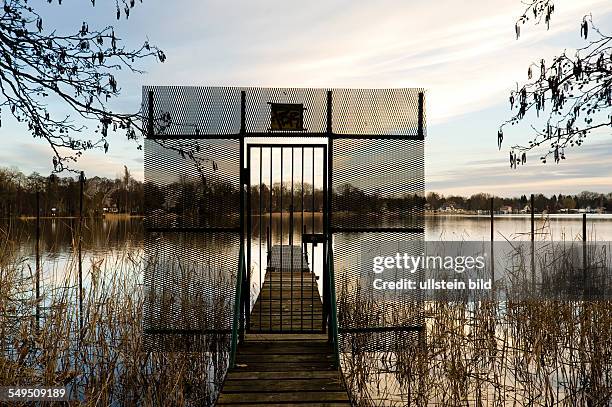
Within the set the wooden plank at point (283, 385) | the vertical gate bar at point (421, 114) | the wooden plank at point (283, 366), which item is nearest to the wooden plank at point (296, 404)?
the wooden plank at point (283, 385)

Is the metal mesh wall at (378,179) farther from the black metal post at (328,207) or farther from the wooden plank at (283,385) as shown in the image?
the wooden plank at (283,385)

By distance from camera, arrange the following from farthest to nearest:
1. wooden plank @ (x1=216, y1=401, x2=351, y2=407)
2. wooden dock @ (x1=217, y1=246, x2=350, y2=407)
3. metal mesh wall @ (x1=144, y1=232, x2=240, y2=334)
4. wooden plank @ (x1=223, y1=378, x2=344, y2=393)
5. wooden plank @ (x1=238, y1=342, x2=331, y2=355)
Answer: metal mesh wall @ (x1=144, y1=232, x2=240, y2=334) < wooden plank @ (x1=238, y1=342, x2=331, y2=355) < wooden plank @ (x1=223, y1=378, x2=344, y2=393) < wooden dock @ (x1=217, y1=246, x2=350, y2=407) < wooden plank @ (x1=216, y1=401, x2=351, y2=407)

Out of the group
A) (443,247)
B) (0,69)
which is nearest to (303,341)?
(0,69)

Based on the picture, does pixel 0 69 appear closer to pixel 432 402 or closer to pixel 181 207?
pixel 181 207

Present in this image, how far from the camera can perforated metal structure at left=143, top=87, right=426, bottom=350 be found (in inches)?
220

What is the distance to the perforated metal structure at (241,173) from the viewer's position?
5582 millimetres

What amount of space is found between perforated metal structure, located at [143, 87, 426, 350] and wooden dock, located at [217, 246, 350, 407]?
0.43m

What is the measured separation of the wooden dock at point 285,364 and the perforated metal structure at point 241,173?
43 centimetres

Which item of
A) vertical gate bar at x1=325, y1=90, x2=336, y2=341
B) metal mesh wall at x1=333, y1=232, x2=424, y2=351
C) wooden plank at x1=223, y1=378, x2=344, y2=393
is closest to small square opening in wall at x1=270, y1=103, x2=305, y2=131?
vertical gate bar at x1=325, y1=90, x2=336, y2=341

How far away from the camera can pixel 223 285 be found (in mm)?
5969

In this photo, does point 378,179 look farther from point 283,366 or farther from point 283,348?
point 283,366

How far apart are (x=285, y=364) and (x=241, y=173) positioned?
2153mm

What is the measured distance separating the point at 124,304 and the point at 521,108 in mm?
5523

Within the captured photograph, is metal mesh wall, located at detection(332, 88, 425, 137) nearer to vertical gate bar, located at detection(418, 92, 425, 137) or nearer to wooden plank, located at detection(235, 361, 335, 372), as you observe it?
vertical gate bar, located at detection(418, 92, 425, 137)
